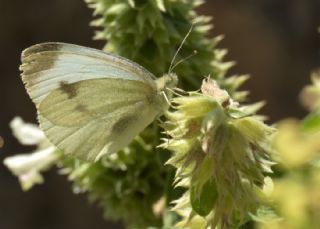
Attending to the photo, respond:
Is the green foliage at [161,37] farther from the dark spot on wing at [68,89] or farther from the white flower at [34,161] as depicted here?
the white flower at [34,161]

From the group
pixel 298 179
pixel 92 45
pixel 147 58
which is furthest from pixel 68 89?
pixel 92 45

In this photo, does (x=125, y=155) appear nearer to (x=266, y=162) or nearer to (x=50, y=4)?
(x=266, y=162)

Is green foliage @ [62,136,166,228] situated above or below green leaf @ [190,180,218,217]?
below

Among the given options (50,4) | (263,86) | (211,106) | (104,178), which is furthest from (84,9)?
(211,106)

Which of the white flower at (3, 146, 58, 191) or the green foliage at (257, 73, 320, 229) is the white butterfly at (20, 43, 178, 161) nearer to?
the white flower at (3, 146, 58, 191)

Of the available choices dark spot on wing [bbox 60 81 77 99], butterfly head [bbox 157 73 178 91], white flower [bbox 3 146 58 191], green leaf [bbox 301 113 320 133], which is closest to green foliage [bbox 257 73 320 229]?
green leaf [bbox 301 113 320 133]

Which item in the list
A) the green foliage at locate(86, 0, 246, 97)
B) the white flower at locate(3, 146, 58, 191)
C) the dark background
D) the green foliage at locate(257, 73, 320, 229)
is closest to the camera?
the green foliage at locate(257, 73, 320, 229)

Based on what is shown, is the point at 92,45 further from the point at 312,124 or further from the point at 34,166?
the point at 312,124

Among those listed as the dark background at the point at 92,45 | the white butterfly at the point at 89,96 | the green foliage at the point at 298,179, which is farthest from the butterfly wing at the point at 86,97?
the dark background at the point at 92,45
